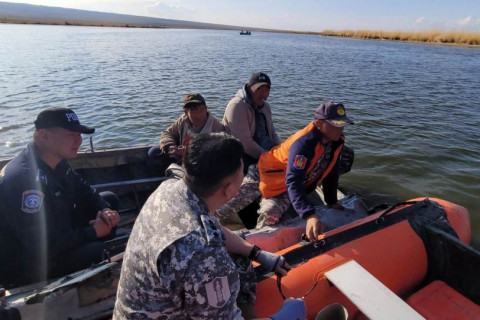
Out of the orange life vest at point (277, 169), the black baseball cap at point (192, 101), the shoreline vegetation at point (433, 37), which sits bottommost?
the shoreline vegetation at point (433, 37)

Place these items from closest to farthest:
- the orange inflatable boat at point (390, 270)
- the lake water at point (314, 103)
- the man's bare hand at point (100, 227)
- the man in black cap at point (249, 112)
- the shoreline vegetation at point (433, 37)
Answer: the orange inflatable boat at point (390, 270) → the man's bare hand at point (100, 227) → the man in black cap at point (249, 112) → the lake water at point (314, 103) → the shoreline vegetation at point (433, 37)

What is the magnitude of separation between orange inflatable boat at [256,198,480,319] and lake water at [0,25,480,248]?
7.65 feet

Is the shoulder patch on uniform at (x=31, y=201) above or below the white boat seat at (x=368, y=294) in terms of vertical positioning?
above

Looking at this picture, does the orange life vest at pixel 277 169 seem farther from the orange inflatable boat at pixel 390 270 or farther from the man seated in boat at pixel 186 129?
the man seated in boat at pixel 186 129

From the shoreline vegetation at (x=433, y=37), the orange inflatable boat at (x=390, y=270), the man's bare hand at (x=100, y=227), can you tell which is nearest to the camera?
the orange inflatable boat at (x=390, y=270)

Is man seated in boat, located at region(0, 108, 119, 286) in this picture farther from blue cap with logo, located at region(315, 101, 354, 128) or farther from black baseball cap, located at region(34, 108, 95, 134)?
blue cap with logo, located at region(315, 101, 354, 128)

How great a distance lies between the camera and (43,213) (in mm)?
2412

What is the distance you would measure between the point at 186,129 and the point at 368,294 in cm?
305

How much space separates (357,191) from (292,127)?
349cm

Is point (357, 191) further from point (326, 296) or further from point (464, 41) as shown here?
point (464, 41)

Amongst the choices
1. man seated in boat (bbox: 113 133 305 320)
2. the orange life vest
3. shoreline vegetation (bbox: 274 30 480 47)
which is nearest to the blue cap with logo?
the orange life vest

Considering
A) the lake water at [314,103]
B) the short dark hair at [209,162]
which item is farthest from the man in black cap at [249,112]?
the short dark hair at [209,162]

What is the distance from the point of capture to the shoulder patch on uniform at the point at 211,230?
1346mm

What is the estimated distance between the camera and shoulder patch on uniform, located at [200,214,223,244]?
135 cm
